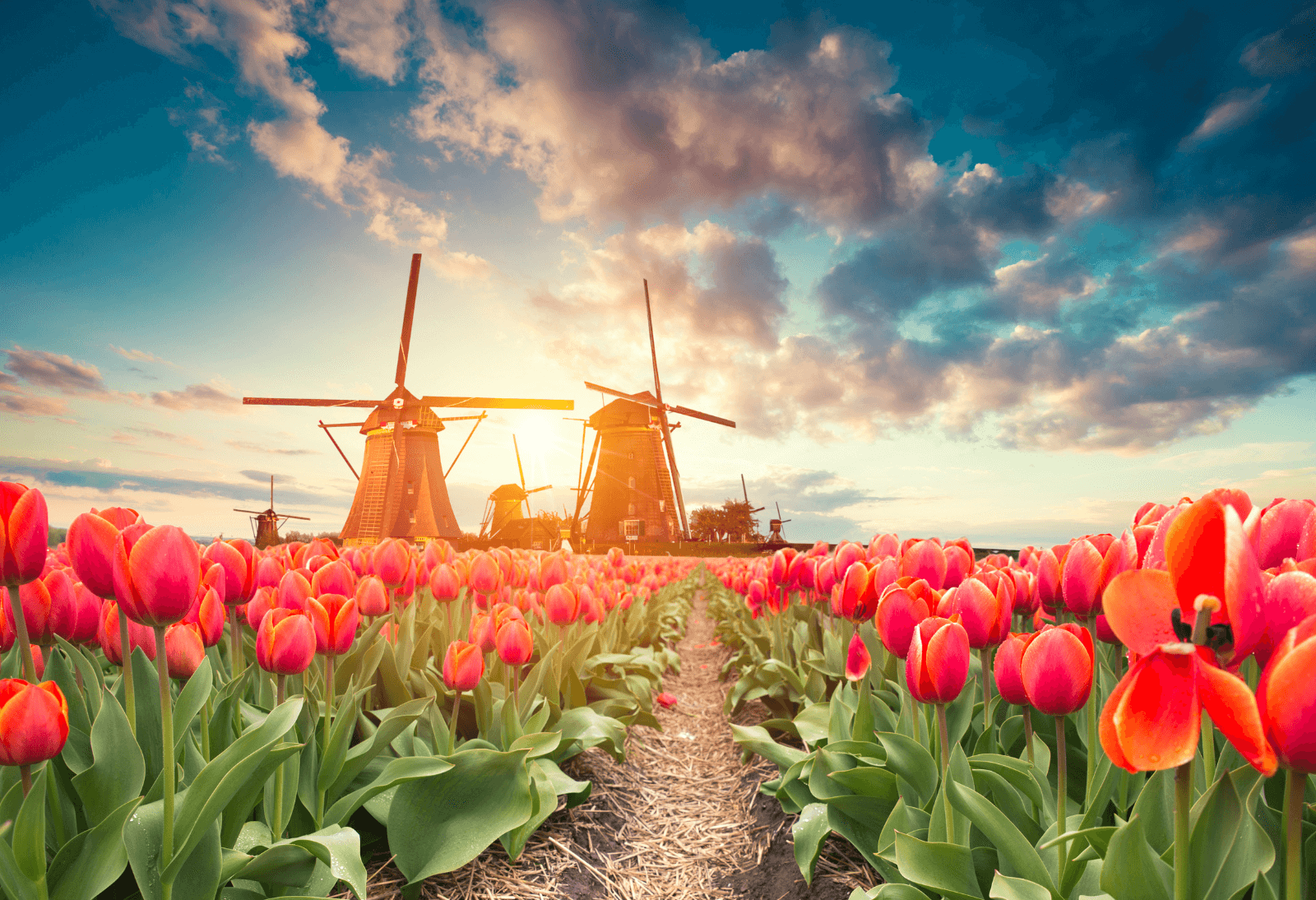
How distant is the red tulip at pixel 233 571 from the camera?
2.17 metres

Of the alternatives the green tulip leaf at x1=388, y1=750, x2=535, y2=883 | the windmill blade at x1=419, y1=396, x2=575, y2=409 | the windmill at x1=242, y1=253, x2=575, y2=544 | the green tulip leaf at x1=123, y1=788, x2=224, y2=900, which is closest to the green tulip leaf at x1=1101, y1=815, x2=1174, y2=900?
the green tulip leaf at x1=388, y1=750, x2=535, y2=883

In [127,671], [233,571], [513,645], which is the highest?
[233,571]

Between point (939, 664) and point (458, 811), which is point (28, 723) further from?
point (939, 664)

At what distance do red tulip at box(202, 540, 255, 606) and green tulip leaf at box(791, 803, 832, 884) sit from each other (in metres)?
2.17

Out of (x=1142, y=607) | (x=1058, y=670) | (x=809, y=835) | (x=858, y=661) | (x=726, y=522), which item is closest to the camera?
(x=1142, y=607)

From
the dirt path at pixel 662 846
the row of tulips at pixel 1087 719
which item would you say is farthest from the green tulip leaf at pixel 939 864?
the dirt path at pixel 662 846

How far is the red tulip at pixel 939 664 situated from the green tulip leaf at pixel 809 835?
3.52 feet

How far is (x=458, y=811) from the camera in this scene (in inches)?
90.4

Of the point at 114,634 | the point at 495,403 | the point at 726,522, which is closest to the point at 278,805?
the point at 114,634

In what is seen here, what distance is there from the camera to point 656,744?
4805mm

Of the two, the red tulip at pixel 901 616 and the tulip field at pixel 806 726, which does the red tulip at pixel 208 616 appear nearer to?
the tulip field at pixel 806 726

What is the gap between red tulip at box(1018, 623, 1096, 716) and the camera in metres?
1.40

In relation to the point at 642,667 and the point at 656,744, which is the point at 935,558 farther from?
the point at 642,667

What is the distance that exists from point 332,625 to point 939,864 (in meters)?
1.93
